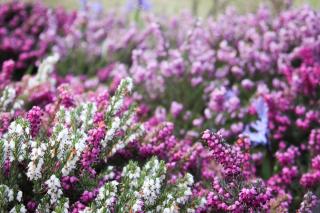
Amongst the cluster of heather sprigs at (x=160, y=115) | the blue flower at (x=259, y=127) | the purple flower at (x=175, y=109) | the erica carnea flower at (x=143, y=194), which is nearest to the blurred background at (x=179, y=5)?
the cluster of heather sprigs at (x=160, y=115)

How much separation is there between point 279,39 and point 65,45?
206 centimetres

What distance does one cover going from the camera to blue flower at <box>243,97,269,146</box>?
12.3 feet

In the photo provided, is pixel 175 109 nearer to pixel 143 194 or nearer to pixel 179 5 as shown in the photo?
pixel 143 194

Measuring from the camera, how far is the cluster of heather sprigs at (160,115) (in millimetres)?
2363

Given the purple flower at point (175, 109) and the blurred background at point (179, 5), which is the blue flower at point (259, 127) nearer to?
the purple flower at point (175, 109)

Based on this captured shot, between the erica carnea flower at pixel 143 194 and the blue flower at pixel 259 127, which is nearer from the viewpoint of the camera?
the erica carnea flower at pixel 143 194

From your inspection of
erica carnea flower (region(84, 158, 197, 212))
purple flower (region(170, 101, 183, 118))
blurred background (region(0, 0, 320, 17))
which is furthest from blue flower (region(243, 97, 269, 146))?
blurred background (region(0, 0, 320, 17))

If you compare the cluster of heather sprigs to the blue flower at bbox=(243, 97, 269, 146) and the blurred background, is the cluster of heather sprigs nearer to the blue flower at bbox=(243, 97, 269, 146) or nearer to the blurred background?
the blue flower at bbox=(243, 97, 269, 146)

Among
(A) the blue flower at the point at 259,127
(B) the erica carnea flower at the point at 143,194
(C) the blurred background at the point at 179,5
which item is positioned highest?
(C) the blurred background at the point at 179,5

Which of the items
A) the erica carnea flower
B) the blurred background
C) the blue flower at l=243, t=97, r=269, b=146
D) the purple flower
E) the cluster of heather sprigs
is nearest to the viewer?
the erica carnea flower

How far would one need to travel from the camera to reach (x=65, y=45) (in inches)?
218

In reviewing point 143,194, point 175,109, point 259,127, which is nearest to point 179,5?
point 175,109

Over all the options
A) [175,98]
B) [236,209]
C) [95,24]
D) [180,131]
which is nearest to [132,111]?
[236,209]

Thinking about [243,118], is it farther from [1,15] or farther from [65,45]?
[1,15]
